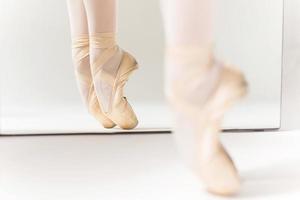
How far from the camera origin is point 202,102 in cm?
65

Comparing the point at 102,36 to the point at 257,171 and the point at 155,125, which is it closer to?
the point at 155,125

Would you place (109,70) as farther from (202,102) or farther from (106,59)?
(202,102)

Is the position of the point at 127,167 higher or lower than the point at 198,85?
lower

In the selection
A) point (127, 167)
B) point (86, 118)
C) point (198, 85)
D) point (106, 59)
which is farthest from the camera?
point (86, 118)

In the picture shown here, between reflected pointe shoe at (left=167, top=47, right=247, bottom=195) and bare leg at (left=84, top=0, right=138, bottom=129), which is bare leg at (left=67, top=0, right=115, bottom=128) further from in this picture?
reflected pointe shoe at (left=167, top=47, right=247, bottom=195)

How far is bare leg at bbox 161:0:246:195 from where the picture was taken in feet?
2.07

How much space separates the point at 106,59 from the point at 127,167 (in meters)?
0.27

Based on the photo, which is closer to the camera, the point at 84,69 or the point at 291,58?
the point at 84,69

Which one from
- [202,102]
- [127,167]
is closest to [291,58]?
[127,167]

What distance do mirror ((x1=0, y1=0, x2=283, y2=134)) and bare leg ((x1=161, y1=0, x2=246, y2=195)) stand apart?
24.3 inches

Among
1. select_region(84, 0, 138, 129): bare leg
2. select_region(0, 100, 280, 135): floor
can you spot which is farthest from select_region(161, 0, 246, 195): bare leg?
select_region(0, 100, 280, 135): floor

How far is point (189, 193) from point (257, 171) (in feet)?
0.47

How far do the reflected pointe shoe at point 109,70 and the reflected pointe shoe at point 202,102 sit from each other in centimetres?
41

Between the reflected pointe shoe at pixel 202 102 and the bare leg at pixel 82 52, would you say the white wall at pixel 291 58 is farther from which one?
the reflected pointe shoe at pixel 202 102
